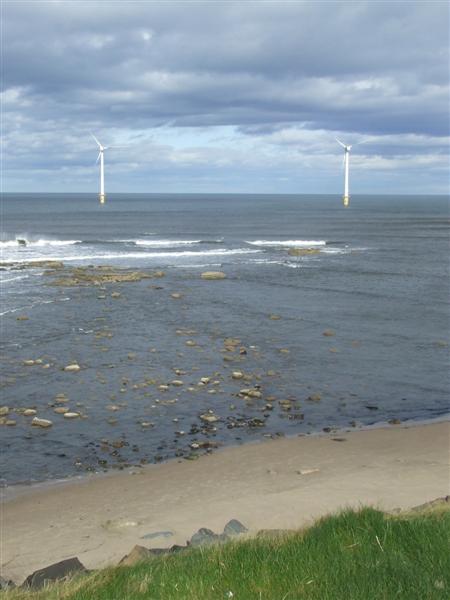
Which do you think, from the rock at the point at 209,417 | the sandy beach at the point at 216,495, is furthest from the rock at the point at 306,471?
the rock at the point at 209,417

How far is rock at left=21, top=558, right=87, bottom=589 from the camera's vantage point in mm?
9508

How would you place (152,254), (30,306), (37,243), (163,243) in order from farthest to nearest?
(163,243)
(37,243)
(152,254)
(30,306)

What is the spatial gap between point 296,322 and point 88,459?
20.5 meters

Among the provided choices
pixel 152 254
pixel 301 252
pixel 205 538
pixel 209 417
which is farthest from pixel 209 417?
pixel 152 254

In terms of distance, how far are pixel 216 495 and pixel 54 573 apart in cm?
576

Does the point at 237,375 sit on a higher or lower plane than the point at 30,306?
lower

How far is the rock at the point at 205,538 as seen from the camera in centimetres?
1092

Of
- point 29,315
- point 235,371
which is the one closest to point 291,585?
point 235,371

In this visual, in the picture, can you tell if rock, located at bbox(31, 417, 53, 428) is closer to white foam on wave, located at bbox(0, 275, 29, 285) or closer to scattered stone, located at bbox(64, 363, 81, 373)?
scattered stone, located at bbox(64, 363, 81, 373)

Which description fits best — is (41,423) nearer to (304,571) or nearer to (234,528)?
(234,528)

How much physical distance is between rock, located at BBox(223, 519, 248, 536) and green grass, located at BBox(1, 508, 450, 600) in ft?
8.58

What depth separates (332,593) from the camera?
771 centimetres

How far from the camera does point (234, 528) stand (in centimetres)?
1255

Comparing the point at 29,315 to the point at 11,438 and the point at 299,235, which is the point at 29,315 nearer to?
the point at 11,438
